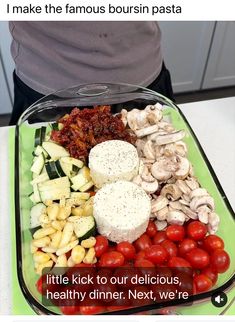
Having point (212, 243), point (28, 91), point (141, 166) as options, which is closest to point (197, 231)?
point (212, 243)

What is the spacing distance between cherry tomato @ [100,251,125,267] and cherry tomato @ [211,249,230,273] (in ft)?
0.67

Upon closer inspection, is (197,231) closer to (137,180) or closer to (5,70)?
(137,180)

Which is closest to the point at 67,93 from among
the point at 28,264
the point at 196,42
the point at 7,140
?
the point at 7,140

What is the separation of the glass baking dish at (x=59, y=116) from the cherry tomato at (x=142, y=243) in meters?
0.16

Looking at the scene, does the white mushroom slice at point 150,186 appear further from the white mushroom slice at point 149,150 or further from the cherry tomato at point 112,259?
the cherry tomato at point 112,259

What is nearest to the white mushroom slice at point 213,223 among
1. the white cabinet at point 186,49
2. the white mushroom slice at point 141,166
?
the white mushroom slice at point 141,166

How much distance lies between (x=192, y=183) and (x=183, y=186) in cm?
3

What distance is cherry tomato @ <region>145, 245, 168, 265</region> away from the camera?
0.84m

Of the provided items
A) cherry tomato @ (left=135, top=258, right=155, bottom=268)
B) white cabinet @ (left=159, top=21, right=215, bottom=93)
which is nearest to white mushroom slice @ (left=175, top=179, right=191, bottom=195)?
cherry tomato @ (left=135, top=258, right=155, bottom=268)

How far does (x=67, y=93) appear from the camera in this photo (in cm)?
116

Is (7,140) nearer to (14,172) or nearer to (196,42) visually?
(14,172)

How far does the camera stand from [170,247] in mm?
864

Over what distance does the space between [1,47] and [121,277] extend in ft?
4.63
